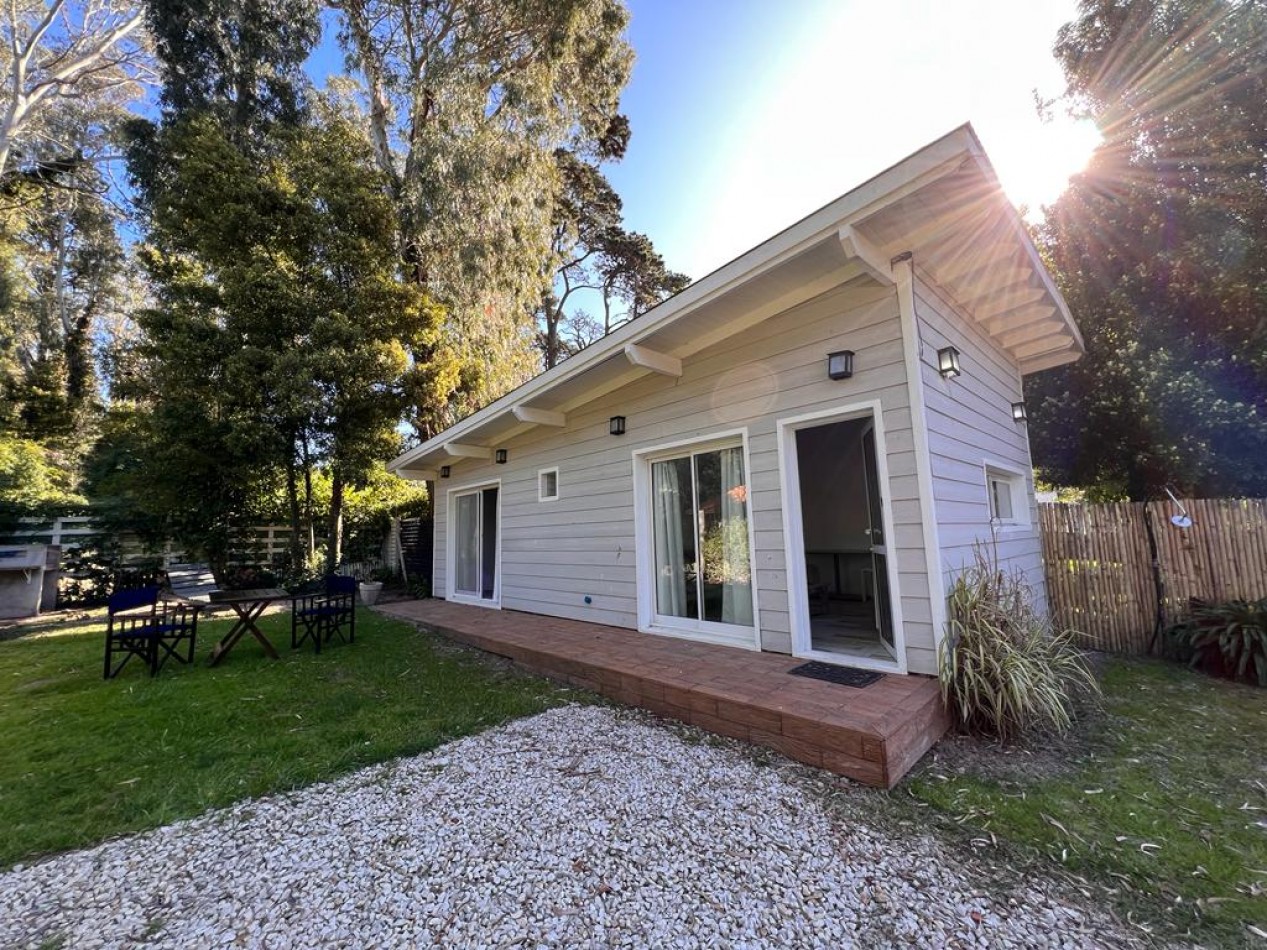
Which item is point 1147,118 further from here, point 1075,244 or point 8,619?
point 8,619

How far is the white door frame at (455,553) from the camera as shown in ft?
24.3

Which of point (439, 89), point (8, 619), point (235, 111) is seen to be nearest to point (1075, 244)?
point (439, 89)

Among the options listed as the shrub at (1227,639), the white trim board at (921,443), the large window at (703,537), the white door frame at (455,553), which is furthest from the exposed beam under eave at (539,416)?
the shrub at (1227,639)

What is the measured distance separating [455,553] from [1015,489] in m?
7.72

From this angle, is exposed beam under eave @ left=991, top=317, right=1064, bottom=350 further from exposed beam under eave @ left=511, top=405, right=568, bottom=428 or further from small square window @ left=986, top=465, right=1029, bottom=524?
exposed beam under eave @ left=511, top=405, right=568, bottom=428

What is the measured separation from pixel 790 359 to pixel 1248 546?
4474mm

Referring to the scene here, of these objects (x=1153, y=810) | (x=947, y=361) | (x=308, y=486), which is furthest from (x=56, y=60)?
(x=1153, y=810)

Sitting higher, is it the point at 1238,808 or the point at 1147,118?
the point at 1147,118

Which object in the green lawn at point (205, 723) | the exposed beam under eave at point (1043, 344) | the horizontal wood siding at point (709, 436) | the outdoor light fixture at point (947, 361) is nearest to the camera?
the green lawn at point (205, 723)

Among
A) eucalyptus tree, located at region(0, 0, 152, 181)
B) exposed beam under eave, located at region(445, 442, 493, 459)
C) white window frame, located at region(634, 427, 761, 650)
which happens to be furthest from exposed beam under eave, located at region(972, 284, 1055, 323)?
eucalyptus tree, located at region(0, 0, 152, 181)

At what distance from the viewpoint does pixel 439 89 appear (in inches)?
385

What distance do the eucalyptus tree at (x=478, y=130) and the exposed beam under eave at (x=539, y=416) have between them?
4.23m

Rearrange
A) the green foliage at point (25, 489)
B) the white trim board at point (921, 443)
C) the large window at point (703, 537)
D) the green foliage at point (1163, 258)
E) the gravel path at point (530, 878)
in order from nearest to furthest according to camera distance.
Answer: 1. the gravel path at point (530, 878)
2. the white trim board at point (921, 443)
3. the large window at point (703, 537)
4. the green foliage at point (1163, 258)
5. the green foliage at point (25, 489)

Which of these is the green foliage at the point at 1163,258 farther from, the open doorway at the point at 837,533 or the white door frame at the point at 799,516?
the white door frame at the point at 799,516
